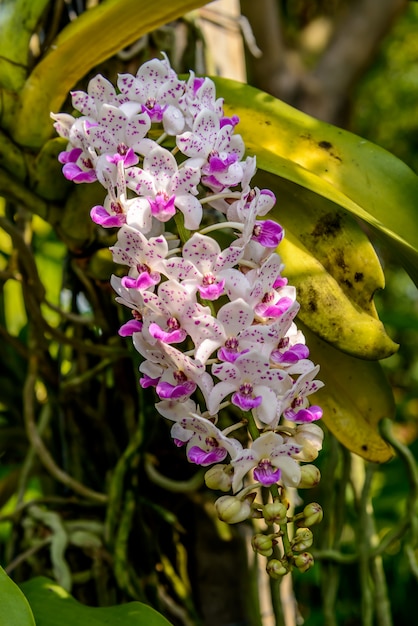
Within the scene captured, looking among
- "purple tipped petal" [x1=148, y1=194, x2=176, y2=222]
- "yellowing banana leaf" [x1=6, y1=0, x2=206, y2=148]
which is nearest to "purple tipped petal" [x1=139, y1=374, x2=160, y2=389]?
"purple tipped petal" [x1=148, y1=194, x2=176, y2=222]

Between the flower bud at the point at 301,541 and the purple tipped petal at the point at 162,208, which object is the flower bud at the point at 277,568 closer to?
the flower bud at the point at 301,541

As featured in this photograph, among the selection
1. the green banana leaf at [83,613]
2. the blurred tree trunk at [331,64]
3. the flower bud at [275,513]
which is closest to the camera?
the flower bud at [275,513]

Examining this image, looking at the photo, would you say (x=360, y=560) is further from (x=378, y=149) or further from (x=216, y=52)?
(x=216, y=52)

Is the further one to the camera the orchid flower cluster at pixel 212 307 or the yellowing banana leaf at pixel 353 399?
the yellowing banana leaf at pixel 353 399

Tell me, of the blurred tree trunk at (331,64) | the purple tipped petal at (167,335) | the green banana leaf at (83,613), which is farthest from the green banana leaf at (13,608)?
the blurred tree trunk at (331,64)

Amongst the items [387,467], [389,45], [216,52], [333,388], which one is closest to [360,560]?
[333,388]

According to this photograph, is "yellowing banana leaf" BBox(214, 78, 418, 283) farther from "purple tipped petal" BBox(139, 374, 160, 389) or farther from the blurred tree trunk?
the blurred tree trunk

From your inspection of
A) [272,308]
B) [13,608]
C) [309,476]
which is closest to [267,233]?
[272,308]
